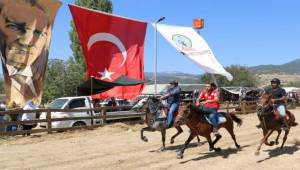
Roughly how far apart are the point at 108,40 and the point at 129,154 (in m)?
10.6

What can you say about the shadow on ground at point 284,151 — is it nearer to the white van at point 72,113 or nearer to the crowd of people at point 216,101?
the crowd of people at point 216,101

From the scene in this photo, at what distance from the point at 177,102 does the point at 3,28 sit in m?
8.10

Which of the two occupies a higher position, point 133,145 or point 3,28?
point 3,28

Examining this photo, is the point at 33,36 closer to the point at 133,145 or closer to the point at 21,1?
the point at 21,1

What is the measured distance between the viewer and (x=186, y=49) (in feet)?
79.3

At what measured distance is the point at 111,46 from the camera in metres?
23.6

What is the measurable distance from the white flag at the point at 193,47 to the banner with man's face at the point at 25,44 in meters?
6.28

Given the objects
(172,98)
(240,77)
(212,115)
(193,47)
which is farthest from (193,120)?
(240,77)

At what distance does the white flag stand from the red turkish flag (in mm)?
1545

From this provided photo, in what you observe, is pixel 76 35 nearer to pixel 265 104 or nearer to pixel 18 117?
pixel 18 117

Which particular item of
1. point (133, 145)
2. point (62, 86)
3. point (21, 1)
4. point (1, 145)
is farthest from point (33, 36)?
point (62, 86)

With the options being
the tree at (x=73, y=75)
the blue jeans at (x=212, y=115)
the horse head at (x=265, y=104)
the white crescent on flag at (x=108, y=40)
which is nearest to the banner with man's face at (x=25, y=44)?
the white crescent on flag at (x=108, y=40)

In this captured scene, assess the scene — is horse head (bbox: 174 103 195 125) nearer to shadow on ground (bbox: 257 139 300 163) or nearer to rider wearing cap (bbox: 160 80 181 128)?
rider wearing cap (bbox: 160 80 181 128)

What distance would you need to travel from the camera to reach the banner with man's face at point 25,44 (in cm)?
1834
